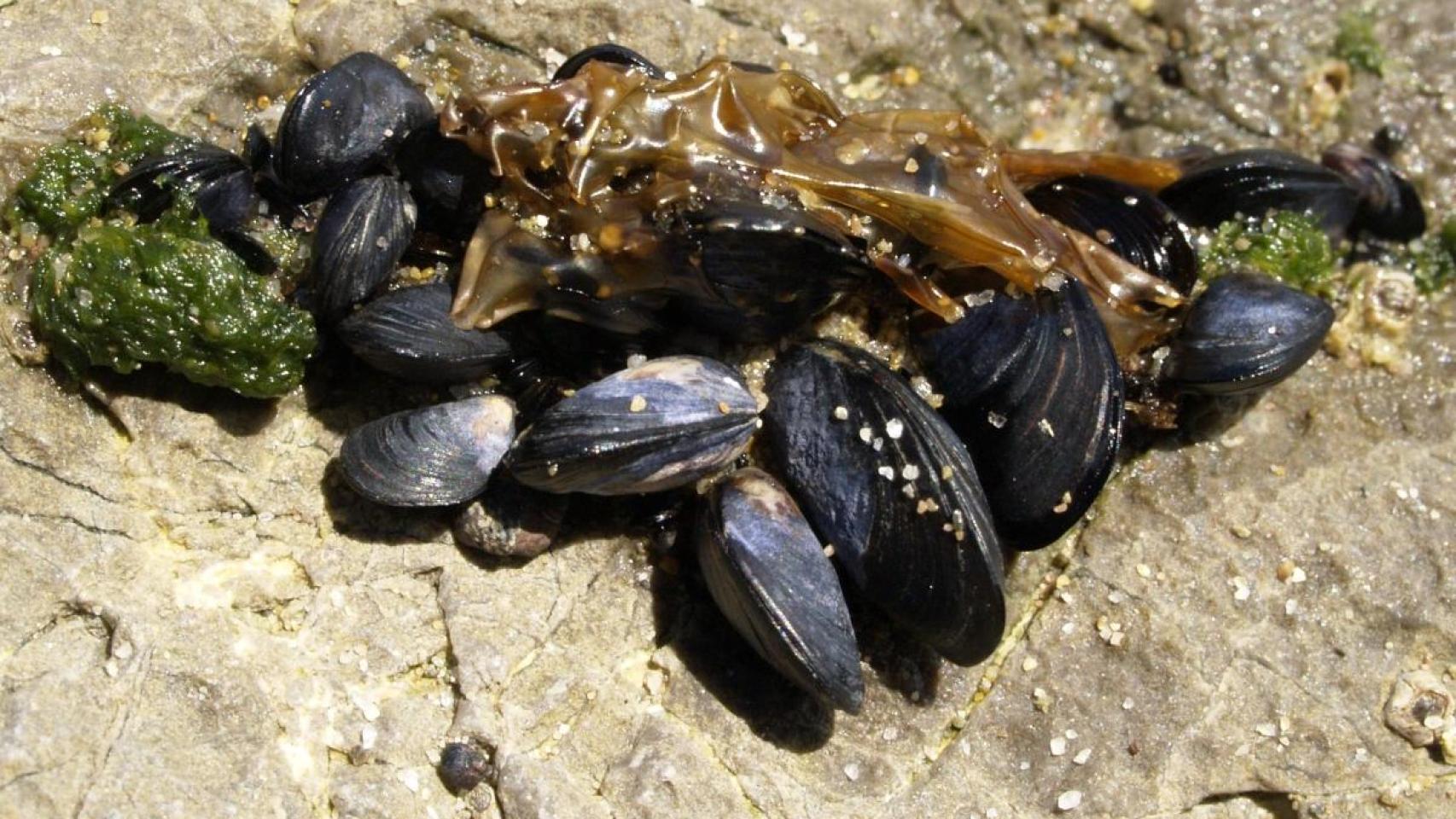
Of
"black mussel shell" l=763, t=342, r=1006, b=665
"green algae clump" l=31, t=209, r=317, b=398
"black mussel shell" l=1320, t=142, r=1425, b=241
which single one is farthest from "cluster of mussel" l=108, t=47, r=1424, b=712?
"black mussel shell" l=1320, t=142, r=1425, b=241

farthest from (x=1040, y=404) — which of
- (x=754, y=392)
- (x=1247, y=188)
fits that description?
(x=1247, y=188)

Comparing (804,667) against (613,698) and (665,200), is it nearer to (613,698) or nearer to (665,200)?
(613,698)

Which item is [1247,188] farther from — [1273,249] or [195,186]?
[195,186]

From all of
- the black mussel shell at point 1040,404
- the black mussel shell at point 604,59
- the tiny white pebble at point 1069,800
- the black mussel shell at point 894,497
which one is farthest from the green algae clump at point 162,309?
the tiny white pebble at point 1069,800

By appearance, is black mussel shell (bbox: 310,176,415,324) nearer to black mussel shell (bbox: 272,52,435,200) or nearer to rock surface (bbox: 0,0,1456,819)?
black mussel shell (bbox: 272,52,435,200)

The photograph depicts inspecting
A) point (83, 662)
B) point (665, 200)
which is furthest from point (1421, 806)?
point (83, 662)

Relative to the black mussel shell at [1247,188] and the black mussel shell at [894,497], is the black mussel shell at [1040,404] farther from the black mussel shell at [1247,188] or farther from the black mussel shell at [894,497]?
the black mussel shell at [1247,188]
